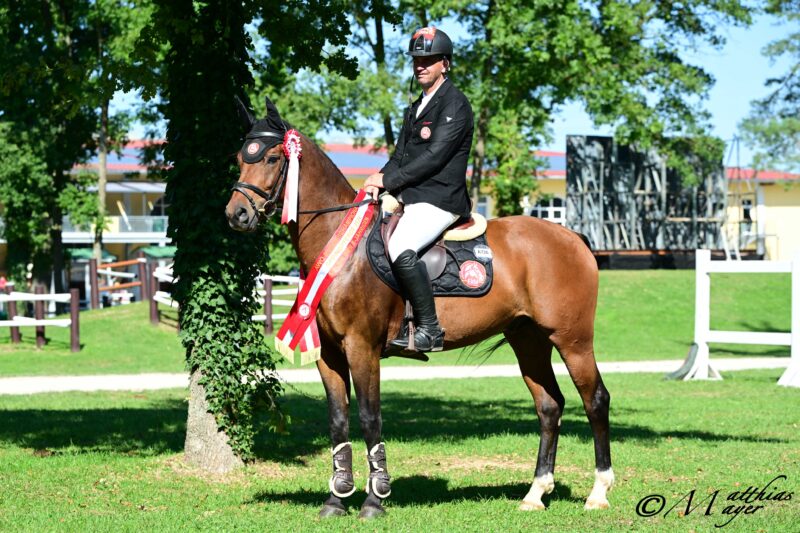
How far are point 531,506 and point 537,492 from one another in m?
0.19

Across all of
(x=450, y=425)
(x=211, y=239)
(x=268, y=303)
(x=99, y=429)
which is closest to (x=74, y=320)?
(x=268, y=303)

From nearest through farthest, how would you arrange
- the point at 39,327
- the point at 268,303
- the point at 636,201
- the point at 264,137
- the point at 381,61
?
the point at 264,137 → the point at 39,327 → the point at 268,303 → the point at 381,61 → the point at 636,201

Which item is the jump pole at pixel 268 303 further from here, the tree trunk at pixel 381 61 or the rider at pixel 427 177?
the rider at pixel 427 177

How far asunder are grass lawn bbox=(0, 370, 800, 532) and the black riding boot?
1.28 m

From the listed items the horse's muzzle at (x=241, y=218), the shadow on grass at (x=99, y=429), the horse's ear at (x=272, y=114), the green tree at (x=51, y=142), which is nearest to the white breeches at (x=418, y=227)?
the horse's muzzle at (x=241, y=218)

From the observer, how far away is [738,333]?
57.2ft

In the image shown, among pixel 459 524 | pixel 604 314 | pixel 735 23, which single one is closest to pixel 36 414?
pixel 459 524

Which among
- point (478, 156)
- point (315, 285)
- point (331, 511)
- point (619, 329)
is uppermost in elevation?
point (478, 156)

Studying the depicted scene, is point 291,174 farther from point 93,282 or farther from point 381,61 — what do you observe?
point 381,61

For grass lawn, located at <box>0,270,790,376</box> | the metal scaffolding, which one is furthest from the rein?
the metal scaffolding

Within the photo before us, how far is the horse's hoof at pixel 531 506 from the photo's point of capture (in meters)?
7.79

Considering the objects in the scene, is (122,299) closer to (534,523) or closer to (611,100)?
(611,100)

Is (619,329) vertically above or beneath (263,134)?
beneath

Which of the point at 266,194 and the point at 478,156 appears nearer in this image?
the point at 266,194
